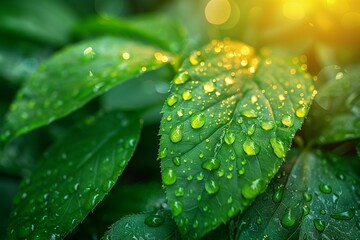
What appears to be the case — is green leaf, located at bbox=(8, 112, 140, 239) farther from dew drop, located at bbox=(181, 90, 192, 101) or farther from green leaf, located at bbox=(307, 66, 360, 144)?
green leaf, located at bbox=(307, 66, 360, 144)

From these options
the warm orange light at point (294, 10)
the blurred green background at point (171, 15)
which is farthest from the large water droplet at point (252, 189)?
the warm orange light at point (294, 10)

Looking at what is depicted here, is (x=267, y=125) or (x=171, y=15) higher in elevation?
(x=267, y=125)

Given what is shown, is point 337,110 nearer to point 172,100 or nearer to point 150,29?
point 172,100

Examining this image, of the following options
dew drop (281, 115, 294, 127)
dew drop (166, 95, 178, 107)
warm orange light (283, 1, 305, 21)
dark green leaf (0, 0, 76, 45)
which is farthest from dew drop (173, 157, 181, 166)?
dark green leaf (0, 0, 76, 45)

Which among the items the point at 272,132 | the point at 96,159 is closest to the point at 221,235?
the point at 272,132

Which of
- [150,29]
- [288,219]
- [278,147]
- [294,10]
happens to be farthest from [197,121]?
[294,10]

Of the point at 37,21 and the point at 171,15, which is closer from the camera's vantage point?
the point at 37,21

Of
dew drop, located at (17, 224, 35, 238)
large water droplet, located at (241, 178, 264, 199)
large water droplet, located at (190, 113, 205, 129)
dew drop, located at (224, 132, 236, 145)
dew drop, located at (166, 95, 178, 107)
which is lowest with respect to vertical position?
dew drop, located at (17, 224, 35, 238)
